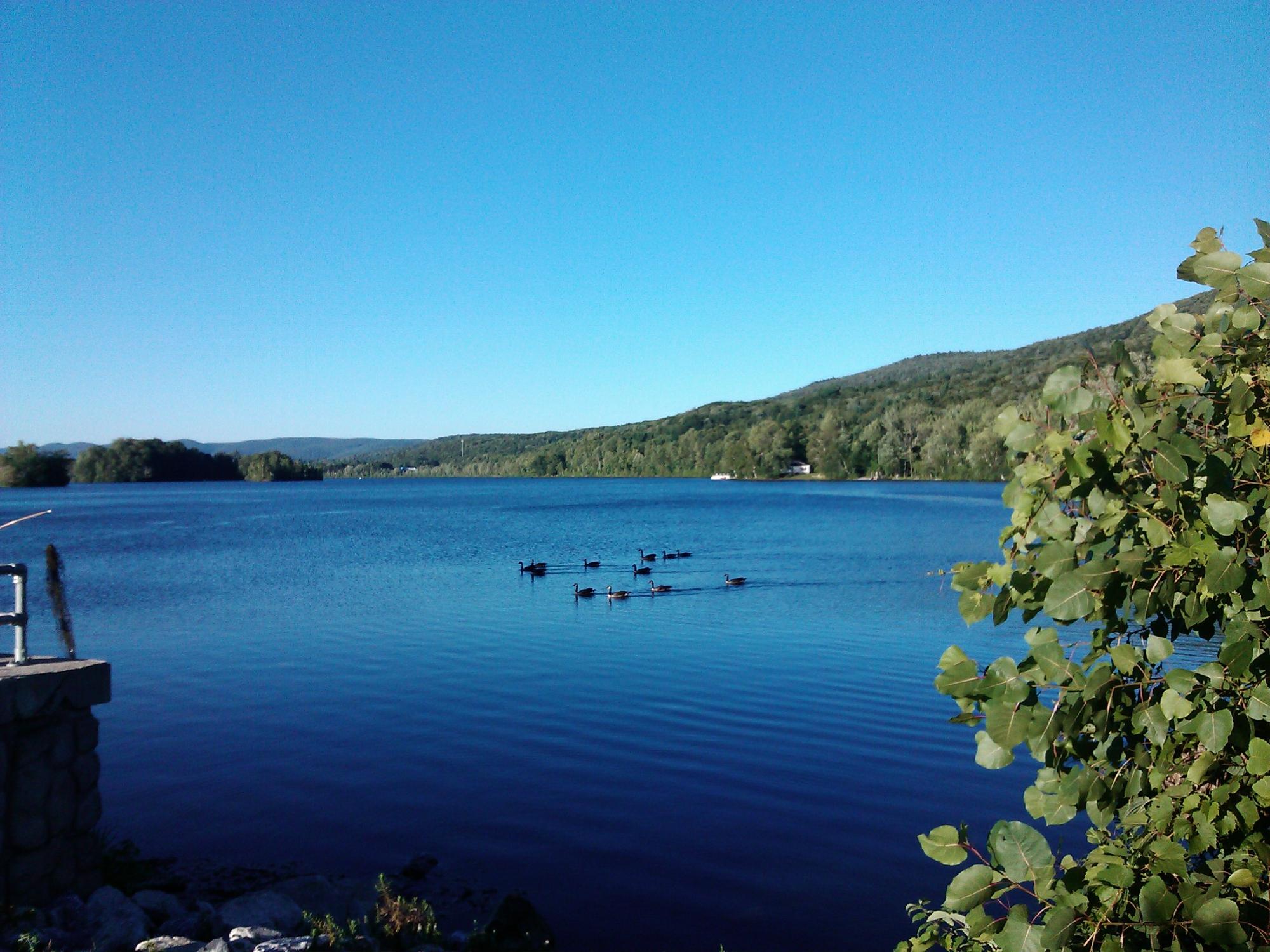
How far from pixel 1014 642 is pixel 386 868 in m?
14.7

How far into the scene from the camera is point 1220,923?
78.1 inches

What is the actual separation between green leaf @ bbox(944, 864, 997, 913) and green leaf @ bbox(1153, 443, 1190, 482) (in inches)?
41.6

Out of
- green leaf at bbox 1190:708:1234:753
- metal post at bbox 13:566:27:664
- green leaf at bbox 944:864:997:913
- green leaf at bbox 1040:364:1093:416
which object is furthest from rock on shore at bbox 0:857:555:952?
green leaf at bbox 1040:364:1093:416

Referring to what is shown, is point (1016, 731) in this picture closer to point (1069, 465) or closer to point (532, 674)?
point (1069, 465)

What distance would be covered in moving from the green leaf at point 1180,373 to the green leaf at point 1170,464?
0.19m

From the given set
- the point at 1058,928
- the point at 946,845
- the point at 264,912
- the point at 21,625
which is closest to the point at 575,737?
the point at 264,912

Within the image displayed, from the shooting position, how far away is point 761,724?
554 inches

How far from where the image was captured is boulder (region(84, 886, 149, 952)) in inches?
265

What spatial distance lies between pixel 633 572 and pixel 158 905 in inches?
1132

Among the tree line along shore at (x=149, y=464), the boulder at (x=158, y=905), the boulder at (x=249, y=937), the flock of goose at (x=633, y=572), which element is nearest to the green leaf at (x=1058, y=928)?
the boulder at (x=249, y=937)

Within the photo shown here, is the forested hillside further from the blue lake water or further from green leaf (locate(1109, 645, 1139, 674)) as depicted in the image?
green leaf (locate(1109, 645, 1139, 674))

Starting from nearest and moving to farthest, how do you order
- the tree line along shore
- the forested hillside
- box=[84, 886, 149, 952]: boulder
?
box=[84, 886, 149, 952]: boulder
the forested hillside
the tree line along shore

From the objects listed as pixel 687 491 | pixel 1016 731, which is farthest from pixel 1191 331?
pixel 687 491

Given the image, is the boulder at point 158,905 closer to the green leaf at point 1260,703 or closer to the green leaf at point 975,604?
the green leaf at point 975,604
